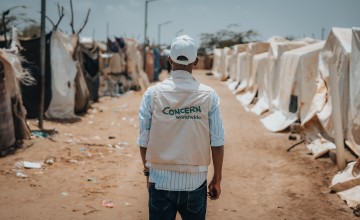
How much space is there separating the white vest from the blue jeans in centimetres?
15

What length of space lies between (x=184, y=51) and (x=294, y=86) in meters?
7.85

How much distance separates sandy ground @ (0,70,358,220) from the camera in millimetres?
4383

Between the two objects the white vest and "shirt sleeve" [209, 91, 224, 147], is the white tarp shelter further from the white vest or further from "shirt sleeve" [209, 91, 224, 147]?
the white vest

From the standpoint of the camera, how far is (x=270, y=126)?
9.85 metres

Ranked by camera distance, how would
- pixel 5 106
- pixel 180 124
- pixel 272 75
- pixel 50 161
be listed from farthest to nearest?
pixel 272 75 → pixel 5 106 → pixel 50 161 → pixel 180 124

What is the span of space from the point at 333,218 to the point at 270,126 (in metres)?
5.63

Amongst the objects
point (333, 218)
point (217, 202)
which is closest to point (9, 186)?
point (217, 202)

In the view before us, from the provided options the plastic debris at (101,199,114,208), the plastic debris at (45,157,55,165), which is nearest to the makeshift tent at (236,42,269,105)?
the plastic debris at (45,157,55,165)

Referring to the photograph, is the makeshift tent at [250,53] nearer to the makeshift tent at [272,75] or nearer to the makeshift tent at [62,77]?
the makeshift tent at [272,75]

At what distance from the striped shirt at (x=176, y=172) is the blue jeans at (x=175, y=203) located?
0.12ft

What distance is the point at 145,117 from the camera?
2.29 meters

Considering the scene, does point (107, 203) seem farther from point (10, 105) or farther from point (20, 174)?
point (10, 105)

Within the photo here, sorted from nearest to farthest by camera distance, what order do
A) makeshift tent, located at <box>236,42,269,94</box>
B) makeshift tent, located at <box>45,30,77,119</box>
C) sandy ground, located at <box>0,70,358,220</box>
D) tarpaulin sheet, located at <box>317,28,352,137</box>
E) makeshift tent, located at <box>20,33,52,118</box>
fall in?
sandy ground, located at <box>0,70,358,220</box> → tarpaulin sheet, located at <box>317,28,352,137</box> → makeshift tent, located at <box>20,33,52,118</box> → makeshift tent, located at <box>45,30,77,119</box> → makeshift tent, located at <box>236,42,269,94</box>

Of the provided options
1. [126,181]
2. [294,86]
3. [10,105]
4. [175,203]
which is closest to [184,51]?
[175,203]
